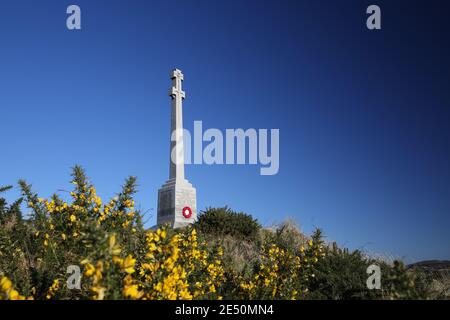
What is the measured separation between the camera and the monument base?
21328 millimetres

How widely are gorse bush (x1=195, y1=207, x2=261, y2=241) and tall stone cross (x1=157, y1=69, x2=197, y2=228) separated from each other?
4.62 metres

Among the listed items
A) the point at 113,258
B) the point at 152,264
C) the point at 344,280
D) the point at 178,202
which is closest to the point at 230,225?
the point at 178,202

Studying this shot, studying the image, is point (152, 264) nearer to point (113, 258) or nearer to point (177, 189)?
point (113, 258)

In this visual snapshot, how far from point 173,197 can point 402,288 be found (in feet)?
60.5

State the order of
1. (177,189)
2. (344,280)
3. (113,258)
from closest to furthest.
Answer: (113,258), (344,280), (177,189)

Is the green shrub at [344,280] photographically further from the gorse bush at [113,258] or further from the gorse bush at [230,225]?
the gorse bush at [230,225]

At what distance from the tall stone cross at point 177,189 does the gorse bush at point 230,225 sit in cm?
462

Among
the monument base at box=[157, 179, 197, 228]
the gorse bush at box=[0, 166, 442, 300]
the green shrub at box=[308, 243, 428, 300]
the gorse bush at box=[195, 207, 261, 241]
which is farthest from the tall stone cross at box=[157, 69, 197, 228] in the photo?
the green shrub at box=[308, 243, 428, 300]

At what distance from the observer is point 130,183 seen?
6.12 metres

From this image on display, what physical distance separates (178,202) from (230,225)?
622 cm

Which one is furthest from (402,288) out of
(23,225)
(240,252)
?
(240,252)

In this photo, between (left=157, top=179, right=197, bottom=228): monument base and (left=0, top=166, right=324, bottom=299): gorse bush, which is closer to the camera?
(left=0, top=166, right=324, bottom=299): gorse bush

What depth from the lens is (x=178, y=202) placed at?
21.4 m

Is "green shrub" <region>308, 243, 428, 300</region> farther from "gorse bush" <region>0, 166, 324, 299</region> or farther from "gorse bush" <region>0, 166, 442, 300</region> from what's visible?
"gorse bush" <region>0, 166, 324, 299</region>
